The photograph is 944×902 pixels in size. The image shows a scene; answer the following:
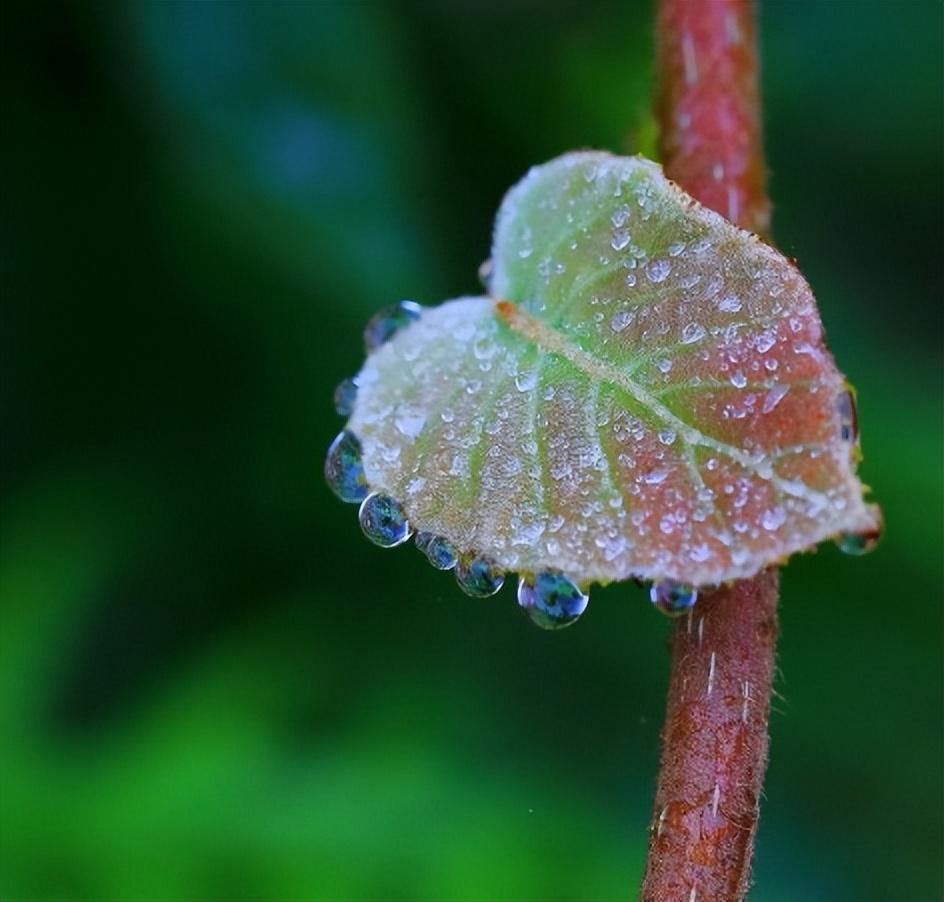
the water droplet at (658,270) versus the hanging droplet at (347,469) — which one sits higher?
the water droplet at (658,270)

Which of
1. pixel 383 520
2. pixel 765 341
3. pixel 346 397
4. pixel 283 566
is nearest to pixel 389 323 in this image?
pixel 346 397

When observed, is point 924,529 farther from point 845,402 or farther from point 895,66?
point 845,402

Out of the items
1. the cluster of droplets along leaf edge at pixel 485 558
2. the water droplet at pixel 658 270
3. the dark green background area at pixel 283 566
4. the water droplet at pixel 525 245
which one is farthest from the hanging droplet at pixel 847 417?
the dark green background area at pixel 283 566

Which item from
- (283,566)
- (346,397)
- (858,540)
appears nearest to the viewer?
(858,540)

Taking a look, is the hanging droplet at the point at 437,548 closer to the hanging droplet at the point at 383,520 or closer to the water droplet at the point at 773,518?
the hanging droplet at the point at 383,520

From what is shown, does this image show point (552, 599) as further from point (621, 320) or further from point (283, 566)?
point (283, 566)

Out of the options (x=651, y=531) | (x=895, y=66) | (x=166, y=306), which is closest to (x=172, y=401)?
(x=166, y=306)
